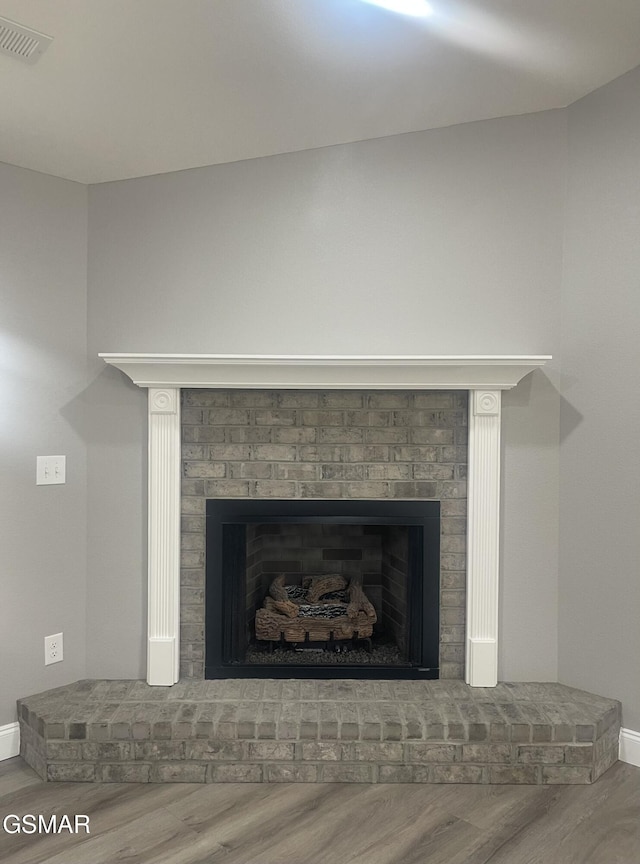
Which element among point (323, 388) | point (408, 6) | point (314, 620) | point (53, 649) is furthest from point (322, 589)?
point (408, 6)

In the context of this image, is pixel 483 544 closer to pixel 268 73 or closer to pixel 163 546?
pixel 163 546

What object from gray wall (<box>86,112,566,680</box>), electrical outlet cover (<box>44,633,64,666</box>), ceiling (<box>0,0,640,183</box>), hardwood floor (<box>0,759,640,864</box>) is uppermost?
ceiling (<box>0,0,640,183</box>)

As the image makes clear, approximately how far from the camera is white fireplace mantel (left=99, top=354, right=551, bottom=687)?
2.47 m

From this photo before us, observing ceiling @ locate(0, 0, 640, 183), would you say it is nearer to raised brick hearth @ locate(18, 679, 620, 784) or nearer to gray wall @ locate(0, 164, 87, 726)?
gray wall @ locate(0, 164, 87, 726)

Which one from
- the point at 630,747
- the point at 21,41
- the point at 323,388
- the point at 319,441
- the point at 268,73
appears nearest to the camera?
the point at 21,41

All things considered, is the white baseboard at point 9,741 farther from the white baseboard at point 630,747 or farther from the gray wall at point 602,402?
the white baseboard at point 630,747

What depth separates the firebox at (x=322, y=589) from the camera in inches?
104

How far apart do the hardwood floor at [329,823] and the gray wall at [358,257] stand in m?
0.68

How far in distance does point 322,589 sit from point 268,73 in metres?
2.06

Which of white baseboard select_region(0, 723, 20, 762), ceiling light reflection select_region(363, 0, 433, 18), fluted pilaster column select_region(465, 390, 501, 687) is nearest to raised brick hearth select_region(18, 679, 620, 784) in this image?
white baseboard select_region(0, 723, 20, 762)

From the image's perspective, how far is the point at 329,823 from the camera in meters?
2.04

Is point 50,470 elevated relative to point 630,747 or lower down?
elevated

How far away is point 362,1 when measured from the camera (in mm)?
1718

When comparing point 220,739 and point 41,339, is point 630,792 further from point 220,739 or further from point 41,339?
point 41,339
